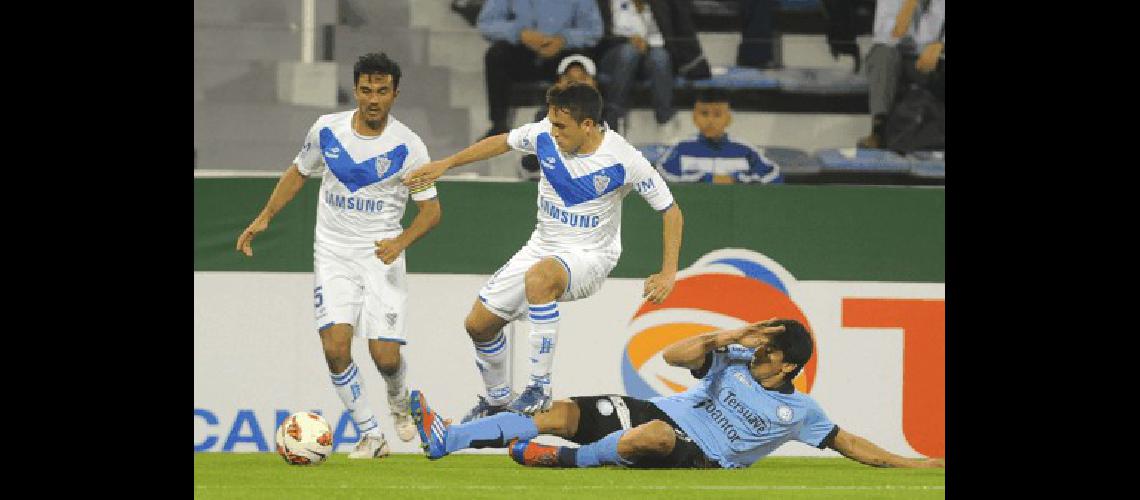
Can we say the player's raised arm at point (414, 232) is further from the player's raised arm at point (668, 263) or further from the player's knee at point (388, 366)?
the player's raised arm at point (668, 263)

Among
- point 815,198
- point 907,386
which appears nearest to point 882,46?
point 815,198

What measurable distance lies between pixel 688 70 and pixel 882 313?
2349 mm

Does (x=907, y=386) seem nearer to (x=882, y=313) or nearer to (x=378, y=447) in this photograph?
(x=882, y=313)

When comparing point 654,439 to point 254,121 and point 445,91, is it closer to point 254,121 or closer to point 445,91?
point 445,91

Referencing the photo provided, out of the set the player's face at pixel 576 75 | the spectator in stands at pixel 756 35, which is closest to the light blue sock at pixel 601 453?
the player's face at pixel 576 75

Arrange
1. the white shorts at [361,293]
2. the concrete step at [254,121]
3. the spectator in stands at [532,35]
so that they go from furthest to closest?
the spectator in stands at [532,35]
the concrete step at [254,121]
the white shorts at [361,293]

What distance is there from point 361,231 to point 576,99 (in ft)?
5.92

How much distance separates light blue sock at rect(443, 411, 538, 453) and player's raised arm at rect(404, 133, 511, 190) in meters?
1.50

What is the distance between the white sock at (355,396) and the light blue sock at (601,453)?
5.64 ft

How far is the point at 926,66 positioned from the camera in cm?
1334

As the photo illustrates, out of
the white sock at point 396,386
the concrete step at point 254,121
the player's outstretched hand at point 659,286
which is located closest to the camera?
the player's outstretched hand at point 659,286

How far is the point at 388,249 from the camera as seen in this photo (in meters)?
11.1

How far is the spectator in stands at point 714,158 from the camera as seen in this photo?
12656mm

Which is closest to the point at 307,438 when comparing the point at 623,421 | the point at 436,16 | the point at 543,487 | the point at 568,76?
the point at 543,487
